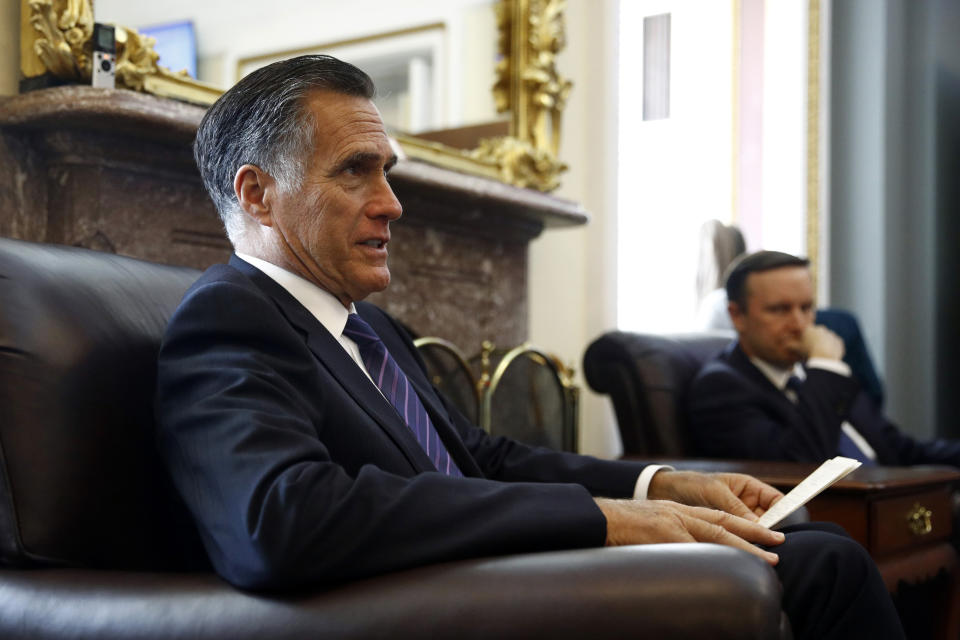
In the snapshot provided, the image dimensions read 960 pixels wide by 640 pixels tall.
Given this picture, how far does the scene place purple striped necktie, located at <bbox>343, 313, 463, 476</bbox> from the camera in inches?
59.9

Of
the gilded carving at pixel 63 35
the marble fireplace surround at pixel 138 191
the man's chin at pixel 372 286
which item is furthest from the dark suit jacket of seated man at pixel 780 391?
the gilded carving at pixel 63 35

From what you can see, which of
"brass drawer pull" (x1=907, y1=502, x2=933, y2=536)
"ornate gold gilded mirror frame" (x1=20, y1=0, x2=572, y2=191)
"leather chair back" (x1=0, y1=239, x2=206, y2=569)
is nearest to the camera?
"leather chair back" (x1=0, y1=239, x2=206, y2=569)

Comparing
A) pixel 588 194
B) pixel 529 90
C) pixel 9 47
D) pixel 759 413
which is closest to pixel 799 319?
pixel 759 413

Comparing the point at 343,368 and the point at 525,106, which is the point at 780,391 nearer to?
the point at 525,106

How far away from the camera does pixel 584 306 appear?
3393 millimetres

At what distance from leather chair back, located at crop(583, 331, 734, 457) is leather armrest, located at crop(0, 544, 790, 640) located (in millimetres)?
1775

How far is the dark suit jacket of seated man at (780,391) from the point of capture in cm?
277

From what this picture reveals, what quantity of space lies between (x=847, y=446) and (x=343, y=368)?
2205 mm

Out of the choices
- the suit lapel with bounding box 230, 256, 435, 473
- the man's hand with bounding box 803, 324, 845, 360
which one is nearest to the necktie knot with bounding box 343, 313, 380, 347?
the suit lapel with bounding box 230, 256, 435, 473

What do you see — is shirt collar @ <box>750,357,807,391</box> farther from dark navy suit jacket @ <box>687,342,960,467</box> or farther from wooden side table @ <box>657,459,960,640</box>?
wooden side table @ <box>657,459,960,640</box>

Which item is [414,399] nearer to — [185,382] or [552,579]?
[185,382]

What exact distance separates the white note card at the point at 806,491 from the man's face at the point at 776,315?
1411 mm

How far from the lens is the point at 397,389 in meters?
1.54

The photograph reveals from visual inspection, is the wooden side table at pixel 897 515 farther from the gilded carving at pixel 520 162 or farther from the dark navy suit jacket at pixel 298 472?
the dark navy suit jacket at pixel 298 472
